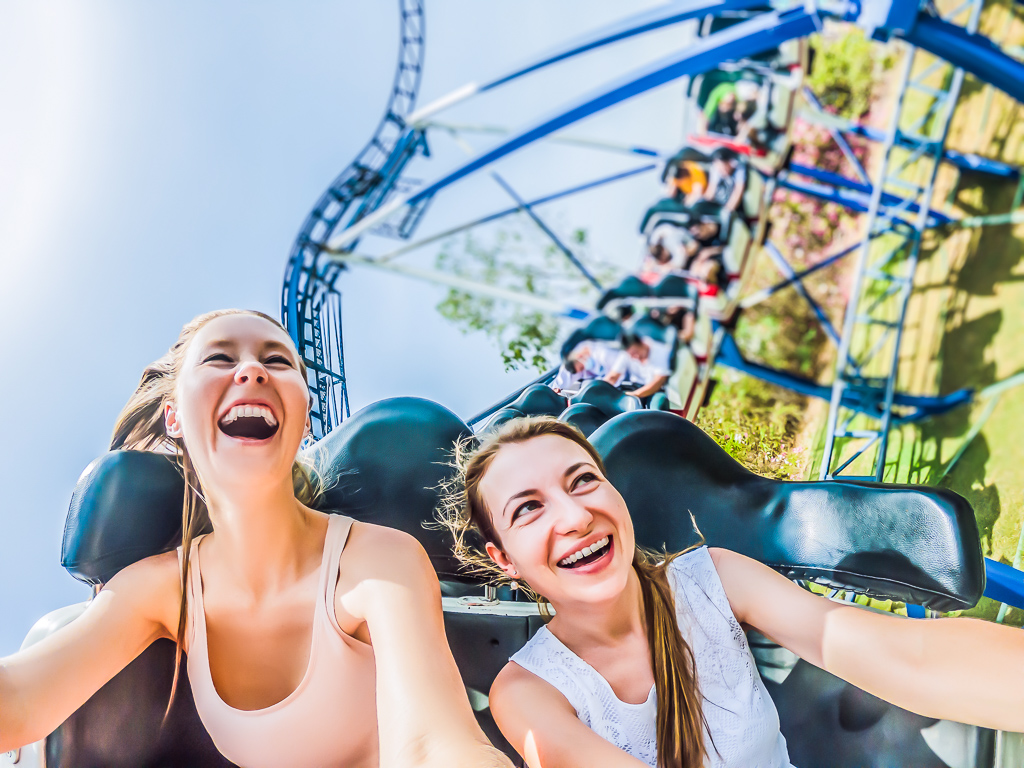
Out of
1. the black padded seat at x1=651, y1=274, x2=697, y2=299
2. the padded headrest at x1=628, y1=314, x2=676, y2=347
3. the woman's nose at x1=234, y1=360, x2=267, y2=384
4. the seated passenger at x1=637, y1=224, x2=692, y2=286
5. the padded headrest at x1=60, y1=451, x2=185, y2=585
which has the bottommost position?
the padded headrest at x1=60, y1=451, x2=185, y2=585

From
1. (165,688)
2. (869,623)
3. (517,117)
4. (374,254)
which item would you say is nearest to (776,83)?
(517,117)

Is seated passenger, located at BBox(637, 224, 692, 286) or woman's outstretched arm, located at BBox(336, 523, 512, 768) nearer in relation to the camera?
woman's outstretched arm, located at BBox(336, 523, 512, 768)

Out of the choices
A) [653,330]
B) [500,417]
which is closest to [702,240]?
[653,330]

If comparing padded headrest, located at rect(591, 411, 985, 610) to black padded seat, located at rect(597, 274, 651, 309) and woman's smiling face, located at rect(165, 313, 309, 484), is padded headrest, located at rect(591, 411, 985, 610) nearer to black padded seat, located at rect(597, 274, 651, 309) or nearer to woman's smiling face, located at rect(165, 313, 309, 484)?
black padded seat, located at rect(597, 274, 651, 309)

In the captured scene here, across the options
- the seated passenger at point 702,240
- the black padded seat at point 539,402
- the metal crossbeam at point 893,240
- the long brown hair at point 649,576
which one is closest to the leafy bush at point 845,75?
the metal crossbeam at point 893,240

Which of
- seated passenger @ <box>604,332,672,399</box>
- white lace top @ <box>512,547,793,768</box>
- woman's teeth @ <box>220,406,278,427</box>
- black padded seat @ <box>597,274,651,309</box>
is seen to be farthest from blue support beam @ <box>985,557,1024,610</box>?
woman's teeth @ <box>220,406,278,427</box>

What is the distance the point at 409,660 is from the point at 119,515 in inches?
17.7

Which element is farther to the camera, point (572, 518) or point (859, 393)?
point (859, 393)

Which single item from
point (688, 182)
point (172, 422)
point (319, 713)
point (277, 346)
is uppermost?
point (688, 182)

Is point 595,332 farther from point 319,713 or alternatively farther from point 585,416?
point 319,713

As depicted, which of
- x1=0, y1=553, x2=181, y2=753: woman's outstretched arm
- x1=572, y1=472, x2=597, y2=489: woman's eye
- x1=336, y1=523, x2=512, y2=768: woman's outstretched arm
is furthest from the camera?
x1=572, y1=472, x2=597, y2=489: woman's eye

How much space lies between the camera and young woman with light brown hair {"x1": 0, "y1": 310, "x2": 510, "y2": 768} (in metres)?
0.62

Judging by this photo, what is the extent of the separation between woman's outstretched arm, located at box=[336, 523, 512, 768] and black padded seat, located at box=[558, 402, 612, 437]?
1.11ft

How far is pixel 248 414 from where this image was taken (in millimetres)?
667
